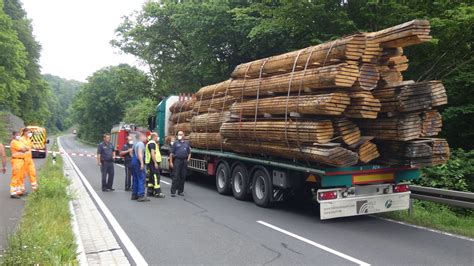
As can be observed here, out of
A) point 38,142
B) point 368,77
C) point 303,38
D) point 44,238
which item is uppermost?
point 303,38

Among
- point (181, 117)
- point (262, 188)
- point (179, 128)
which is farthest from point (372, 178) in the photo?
point (181, 117)

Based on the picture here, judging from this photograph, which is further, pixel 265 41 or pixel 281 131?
pixel 265 41

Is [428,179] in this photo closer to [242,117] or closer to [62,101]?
[242,117]

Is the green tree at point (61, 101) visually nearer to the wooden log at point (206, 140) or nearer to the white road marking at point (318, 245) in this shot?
the wooden log at point (206, 140)

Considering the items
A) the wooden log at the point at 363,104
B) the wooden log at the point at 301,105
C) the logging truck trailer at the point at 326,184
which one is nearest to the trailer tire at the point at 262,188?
the logging truck trailer at the point at 326,184

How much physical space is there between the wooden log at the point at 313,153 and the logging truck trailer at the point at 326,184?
0.20m

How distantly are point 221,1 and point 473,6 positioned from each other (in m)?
12.6

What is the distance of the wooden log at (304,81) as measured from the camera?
768 cm

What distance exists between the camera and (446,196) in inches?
341

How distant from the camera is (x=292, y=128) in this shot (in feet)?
28.0

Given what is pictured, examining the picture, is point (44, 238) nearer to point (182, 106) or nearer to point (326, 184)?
point (326, 184)

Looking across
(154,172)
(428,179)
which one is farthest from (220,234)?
(428,179)

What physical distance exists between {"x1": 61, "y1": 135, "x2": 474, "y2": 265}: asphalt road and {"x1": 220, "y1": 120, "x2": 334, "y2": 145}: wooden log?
5.17 ft

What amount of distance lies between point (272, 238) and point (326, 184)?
1652 millimetres
